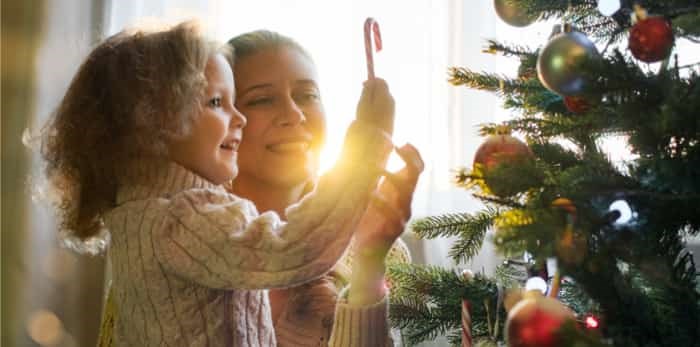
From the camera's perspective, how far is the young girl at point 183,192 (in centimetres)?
69

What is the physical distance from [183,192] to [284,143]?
8.7 inches

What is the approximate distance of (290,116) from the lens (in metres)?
0.94

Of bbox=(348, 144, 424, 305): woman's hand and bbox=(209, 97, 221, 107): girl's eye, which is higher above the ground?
bbox=(209, 97, 221, 107): girl's eye

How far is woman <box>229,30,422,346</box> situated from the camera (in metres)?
0.94

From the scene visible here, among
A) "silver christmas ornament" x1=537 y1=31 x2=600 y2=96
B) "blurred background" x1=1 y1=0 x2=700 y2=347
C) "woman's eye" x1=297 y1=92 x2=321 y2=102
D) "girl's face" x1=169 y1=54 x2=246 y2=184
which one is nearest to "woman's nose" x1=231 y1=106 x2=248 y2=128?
"girl's face" x1=169 y1=54 x2=246 y2=184

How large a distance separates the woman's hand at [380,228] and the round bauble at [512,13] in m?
0.21

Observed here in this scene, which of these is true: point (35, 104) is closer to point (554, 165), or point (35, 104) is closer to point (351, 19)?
point (351, 19)

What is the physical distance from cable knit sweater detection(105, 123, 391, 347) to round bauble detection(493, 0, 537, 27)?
0.76 ft

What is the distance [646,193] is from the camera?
23.6 inches

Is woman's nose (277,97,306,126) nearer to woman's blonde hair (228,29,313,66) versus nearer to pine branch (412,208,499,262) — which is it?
woman's blonde hair (228,29,313,66)

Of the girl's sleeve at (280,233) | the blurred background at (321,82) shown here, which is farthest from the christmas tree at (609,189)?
the blurred background at (321,82)

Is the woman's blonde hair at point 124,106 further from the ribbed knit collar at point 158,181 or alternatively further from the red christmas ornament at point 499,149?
the red christmas ornament at point 499,149

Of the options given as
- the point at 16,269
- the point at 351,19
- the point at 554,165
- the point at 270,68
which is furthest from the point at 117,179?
the point at 16,269

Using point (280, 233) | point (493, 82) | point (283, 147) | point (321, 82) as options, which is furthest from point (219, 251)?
point (321, 82)
